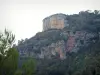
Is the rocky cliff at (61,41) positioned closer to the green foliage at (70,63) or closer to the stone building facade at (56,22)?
the green foliage at (70,63)

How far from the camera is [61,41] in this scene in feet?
144

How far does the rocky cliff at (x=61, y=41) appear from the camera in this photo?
43.7m

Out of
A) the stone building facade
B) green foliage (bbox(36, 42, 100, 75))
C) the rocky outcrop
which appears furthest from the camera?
the stone building facade

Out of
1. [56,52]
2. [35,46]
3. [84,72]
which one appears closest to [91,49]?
[56,52]

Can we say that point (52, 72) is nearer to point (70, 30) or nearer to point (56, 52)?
point (56, 52)

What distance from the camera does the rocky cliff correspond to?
143 ft

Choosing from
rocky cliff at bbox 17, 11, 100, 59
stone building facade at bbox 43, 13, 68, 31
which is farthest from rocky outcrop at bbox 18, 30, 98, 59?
stone building facade at bbox 43, 13, 68, 31

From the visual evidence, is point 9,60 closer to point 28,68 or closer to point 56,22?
point 28,68

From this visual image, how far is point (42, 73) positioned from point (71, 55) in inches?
388

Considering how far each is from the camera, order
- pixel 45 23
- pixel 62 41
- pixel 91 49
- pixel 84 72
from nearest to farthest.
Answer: pixel 84 72 → pixel 91 49 → pixel 62 41 → pixel 45 23

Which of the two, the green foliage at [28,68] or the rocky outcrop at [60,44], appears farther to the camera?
the rocky outcrop at [60,44]

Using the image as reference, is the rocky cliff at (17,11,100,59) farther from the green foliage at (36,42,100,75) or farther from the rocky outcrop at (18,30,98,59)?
the green foliage at (36,42,100,75)

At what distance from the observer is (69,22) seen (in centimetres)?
5262

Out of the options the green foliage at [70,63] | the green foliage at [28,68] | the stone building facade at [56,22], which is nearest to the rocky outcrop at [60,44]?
the green foliage at [70,63]
